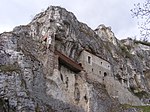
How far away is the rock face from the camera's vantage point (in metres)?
38.0

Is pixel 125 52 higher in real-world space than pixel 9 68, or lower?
higher

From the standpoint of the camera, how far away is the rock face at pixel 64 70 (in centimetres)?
3803

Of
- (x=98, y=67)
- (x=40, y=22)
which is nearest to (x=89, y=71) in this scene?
(x=98, y=67)

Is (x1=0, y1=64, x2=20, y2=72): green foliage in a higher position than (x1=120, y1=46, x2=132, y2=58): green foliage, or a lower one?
lower

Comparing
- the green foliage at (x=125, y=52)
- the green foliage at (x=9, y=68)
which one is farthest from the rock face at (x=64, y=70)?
the green foliage at (x=125, y=52)

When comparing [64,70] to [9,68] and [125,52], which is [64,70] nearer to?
[9,68]

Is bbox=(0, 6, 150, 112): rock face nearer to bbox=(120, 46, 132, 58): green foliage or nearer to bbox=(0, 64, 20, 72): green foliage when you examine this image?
bbox=(0, 64, 20, 72): green foliage

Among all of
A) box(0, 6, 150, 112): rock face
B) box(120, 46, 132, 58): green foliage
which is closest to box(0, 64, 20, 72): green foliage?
box(0, 6, 150, 112): rock face

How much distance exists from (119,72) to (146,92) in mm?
9339

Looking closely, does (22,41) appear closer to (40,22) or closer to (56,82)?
(56,82)

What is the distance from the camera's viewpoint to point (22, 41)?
149ft

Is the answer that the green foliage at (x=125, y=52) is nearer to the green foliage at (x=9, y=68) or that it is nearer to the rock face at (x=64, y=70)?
the rock face at (x=64, y=70)

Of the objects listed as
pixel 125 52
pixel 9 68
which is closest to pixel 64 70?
pixel 9 68

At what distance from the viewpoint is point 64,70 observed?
51.2m
